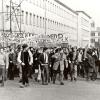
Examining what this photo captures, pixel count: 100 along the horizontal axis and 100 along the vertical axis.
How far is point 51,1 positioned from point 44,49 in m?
46.0

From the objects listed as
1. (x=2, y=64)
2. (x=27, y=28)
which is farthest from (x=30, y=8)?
(x=2, y=64)

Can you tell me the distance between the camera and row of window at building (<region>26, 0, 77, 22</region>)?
179 ft

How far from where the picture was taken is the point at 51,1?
63.1 meters

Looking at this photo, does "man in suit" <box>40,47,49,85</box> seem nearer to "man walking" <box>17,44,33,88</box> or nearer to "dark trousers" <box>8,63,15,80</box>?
"man walking" <box>17,44,33,88</box>

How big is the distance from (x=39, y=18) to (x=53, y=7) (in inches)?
435

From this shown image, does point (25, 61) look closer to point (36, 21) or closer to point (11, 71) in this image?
point (11, 71)

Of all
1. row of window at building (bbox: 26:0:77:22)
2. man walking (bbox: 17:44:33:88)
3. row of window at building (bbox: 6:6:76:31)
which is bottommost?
man walking (bbox: 17:44:33:88)

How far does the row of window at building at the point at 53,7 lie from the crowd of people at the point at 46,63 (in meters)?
29.5

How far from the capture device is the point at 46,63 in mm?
17375

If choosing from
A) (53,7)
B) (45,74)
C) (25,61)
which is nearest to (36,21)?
(53,7)

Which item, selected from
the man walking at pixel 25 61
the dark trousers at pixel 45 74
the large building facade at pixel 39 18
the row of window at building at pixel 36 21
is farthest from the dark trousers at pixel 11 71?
the row of window at building at pixel 36 21

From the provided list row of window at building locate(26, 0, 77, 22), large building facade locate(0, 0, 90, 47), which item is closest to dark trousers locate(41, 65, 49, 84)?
large building facade locate(0, 0, 90, 47)

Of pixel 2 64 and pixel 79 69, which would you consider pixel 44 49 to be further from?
pixel 79 69

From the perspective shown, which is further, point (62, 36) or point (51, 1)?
point (51, 1)
